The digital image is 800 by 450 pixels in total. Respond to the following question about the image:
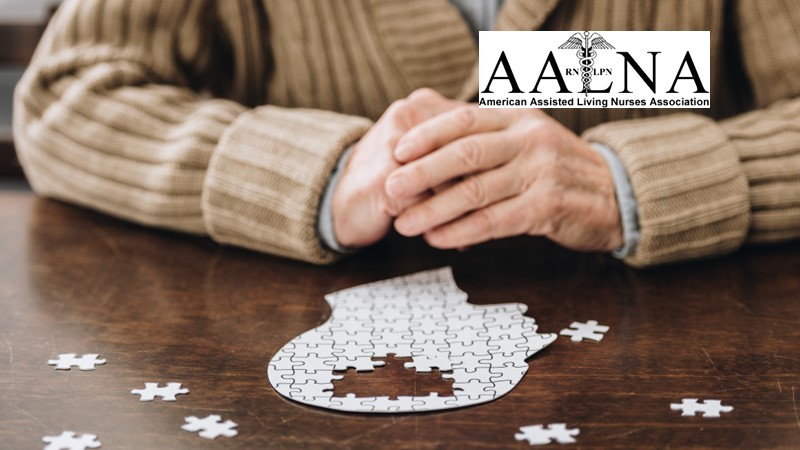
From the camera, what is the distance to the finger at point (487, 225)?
114cm

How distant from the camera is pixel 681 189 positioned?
1.15 meters

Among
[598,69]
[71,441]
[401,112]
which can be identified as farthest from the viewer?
[401,112]

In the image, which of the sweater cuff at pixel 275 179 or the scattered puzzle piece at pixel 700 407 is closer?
the scattered puzzle piece at pixel 700 407

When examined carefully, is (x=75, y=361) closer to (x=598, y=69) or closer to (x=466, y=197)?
(x=466, y=197)

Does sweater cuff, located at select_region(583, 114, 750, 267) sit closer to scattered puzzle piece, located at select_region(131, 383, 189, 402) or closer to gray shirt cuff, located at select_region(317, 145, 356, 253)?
gray shirt cuff, located at select_region(317, 145, 356, 253)

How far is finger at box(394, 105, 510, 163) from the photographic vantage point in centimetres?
115

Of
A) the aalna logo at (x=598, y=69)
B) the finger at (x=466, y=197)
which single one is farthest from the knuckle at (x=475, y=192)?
the aalna logo at (x=598, y=69)

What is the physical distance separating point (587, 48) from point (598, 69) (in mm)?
28

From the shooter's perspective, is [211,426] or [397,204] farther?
[397,204]

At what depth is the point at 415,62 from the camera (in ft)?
4.87

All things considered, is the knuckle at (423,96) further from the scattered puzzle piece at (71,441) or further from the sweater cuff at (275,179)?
the scattered puzzle piece at (71,441)

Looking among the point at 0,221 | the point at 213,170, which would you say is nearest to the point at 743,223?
the point at 213,170

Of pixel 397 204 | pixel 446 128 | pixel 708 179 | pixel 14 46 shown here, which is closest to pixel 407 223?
pixel 397 204

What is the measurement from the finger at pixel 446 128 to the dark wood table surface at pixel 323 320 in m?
0.15
